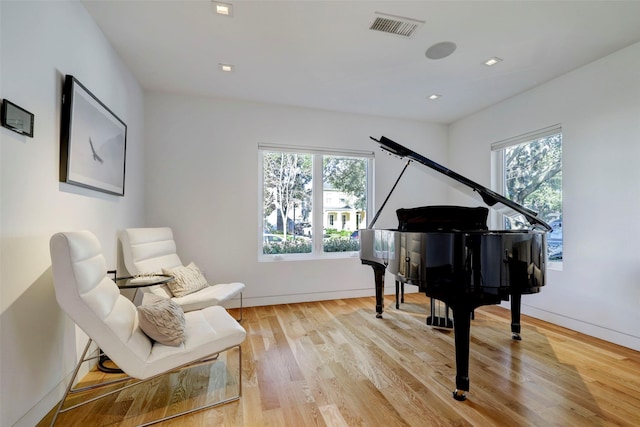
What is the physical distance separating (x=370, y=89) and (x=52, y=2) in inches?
109

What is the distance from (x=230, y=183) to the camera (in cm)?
381

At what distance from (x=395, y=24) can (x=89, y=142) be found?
2410 mm

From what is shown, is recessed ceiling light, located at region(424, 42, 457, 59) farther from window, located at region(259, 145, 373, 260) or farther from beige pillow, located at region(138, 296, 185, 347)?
beige pillow, located at region(138, 296, 185, 347)

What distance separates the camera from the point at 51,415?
1704 millimetres

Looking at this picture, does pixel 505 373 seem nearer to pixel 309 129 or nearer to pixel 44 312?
pixel 44 312

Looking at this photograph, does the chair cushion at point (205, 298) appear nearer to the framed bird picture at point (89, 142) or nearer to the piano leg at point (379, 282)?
the framed bird picture at point (89, 142)

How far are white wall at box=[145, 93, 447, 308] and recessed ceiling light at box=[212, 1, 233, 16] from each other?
5.57ft

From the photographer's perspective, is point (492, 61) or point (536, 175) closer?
point (492, 61)

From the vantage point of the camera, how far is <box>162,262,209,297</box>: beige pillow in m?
2.76

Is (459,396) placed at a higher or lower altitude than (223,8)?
lower

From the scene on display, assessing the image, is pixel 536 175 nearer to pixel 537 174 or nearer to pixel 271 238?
pixel 537 174

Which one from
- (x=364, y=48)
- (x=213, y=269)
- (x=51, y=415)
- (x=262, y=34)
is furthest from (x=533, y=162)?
(x=51, y=415)

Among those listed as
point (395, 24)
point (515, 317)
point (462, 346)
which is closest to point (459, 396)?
point (462, 346)

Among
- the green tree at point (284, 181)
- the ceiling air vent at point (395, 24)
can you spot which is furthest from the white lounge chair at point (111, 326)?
the ceiling air vent at point (395, 24)
